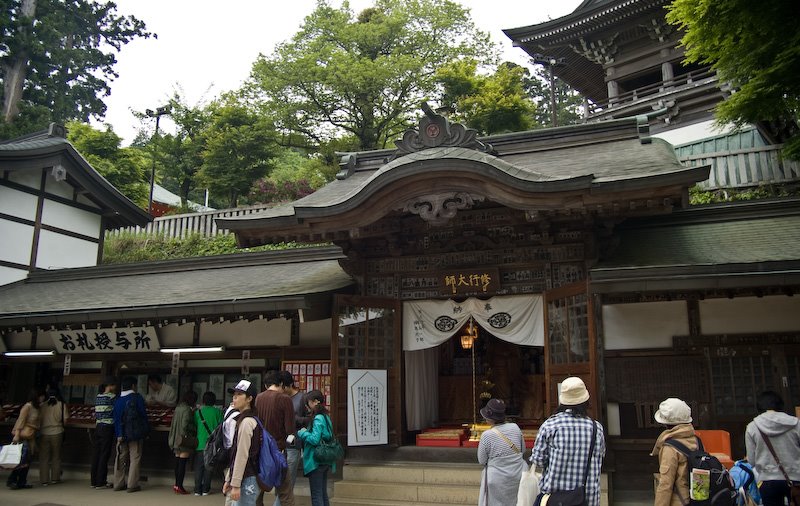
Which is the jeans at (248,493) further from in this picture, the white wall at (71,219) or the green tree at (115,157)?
the green tree at (115,157)

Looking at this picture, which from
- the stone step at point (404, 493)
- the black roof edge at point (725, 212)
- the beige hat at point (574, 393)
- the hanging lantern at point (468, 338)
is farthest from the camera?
the hanging lantern at point (468, 338)

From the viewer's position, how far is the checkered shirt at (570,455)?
14.2 ft

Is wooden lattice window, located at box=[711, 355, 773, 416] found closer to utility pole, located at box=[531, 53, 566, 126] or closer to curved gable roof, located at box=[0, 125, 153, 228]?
curved gable roof, located at box=[0, 125, 153, 228]

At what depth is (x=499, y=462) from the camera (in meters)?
5.52

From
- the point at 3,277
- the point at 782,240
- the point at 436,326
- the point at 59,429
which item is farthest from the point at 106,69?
the point at 782,240

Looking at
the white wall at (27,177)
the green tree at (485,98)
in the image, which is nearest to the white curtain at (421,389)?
the white wall at (27,177)

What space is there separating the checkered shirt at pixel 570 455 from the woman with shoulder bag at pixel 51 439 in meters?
10.1

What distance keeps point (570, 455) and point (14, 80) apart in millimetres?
34534

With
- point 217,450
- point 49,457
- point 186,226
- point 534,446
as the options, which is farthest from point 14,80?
point 534,446

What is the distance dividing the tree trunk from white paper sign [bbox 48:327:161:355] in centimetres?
2212

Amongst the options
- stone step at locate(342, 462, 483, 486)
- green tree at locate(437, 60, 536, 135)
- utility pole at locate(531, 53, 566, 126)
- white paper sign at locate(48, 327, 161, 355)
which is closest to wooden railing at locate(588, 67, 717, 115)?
utility pole at locate(531, 53, 566, 126)

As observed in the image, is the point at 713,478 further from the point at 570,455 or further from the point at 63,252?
the point at 63,252

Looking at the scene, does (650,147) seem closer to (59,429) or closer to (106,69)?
(59,429)

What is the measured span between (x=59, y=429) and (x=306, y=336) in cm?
493
